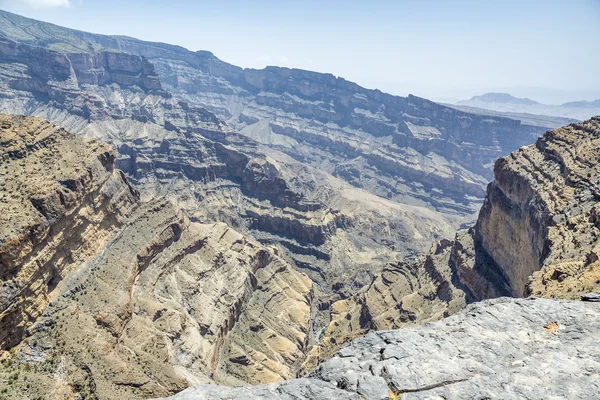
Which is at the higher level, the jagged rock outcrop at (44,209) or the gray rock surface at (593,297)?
the gray rock surface at (593,297)

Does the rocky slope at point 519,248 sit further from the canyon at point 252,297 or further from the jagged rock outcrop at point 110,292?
the jagged rock outcrop at point 110,292

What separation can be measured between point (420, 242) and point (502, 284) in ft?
369

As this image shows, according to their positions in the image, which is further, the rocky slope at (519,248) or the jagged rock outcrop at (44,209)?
the jagged rock outcrop at (44,209)

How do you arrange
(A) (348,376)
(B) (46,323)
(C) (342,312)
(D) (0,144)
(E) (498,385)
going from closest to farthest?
(E) (498,385) → (A) (348,376) → (B) (46,323) → (D) (0,144) → (C) (342,312)

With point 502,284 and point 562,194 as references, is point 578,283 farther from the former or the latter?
point 502,284

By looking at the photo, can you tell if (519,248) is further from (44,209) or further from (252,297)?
(44,209)

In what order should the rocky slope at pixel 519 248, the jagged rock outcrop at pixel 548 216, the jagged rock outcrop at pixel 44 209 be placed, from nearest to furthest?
1. the jagged rock outcrop at pixel 548 216
2. the rocky slope at pixel 519 248
3. the jagged rock outcrop at pixel 44 209

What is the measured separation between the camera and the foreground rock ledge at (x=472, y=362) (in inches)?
588

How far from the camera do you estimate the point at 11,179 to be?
A: 173 feet

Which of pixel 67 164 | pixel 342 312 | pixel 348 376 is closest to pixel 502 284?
pixel 342 312

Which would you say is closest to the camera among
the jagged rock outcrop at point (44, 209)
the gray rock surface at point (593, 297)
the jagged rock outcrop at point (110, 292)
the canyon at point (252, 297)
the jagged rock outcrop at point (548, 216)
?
the canyon at point (252, 297)

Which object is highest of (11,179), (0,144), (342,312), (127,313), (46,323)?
(0,144)

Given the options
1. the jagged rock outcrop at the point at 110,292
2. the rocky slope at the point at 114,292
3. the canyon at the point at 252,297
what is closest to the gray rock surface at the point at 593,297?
the canyon at the point at 252,297

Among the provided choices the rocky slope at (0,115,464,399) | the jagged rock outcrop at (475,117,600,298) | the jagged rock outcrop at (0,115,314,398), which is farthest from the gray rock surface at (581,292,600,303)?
the rocky slope at (0,115,464,399)
